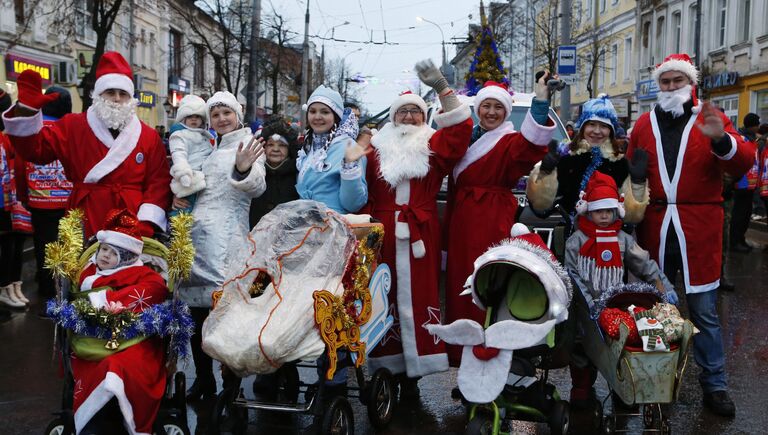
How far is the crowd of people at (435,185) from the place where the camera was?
5027mm

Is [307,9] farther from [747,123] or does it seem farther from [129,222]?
[129,222]

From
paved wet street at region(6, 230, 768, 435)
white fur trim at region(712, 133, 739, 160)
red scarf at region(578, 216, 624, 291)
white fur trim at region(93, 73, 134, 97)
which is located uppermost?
white fur trim at region(93, 73, 134, 97)

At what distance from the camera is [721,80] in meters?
27.3

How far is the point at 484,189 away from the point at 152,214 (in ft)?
7.02

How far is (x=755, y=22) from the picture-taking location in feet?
82.1

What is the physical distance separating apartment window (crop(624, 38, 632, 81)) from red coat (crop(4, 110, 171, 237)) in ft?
117

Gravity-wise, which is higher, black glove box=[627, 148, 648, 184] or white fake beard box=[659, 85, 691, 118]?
white fake beard box=[659, 85, 691, 118]

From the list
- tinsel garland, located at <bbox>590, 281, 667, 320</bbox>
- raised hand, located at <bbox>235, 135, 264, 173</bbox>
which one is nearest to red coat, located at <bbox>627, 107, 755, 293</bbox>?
tinsel garland, located at <bbox>590, 281, 667, 320</bbox>

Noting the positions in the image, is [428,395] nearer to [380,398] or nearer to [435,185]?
[380,398]

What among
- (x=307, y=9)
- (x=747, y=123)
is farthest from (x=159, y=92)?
(x=747, y=123)

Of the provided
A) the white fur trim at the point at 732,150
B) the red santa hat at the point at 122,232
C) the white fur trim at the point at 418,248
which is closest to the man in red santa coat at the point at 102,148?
the red santa hat at the point at 122,232

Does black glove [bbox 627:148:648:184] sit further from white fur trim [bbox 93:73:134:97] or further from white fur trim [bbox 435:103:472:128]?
white fur trim [bbox 93:73:134:97]

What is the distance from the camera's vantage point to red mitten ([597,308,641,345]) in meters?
4.41

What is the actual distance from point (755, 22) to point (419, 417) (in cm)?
2408
